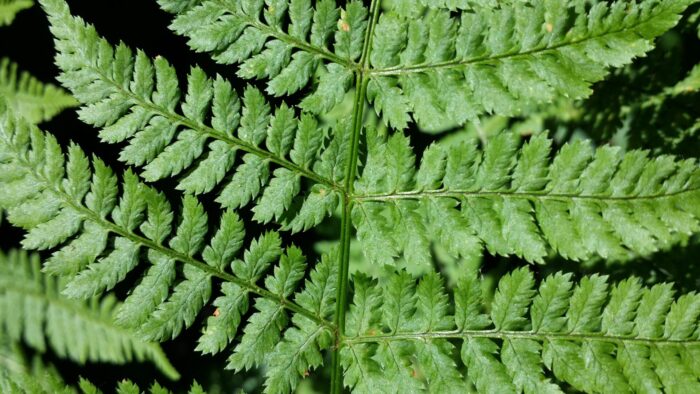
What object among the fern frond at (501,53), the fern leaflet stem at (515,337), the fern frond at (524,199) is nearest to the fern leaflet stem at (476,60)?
the fern frond at (501,53)

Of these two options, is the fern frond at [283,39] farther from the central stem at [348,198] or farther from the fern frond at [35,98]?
the fern frond at [35,98]

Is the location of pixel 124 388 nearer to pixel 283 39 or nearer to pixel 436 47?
pixel 283 39

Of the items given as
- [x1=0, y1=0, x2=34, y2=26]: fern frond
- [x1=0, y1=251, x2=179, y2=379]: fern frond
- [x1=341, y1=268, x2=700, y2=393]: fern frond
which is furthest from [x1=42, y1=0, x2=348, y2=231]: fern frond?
[x1=0, y1=251, x2=179, y2=379]: fern frond

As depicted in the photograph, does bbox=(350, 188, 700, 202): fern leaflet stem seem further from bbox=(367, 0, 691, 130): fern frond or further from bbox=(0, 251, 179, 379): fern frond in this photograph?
bbox=(0, 251, 179, 379): fern frond

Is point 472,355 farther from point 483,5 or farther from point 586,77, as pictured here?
point 483,5

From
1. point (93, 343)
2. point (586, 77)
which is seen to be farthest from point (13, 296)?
point (586, 77)
